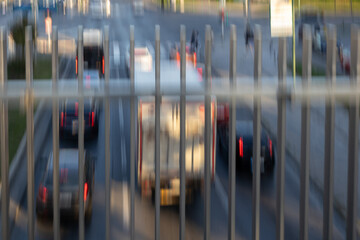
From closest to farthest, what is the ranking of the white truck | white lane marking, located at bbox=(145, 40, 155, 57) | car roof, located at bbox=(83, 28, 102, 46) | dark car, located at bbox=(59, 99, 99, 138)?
the white truck
dark car, located at bbox=(59, 99, 99, 138)
car roof, located at bbox=(83, 28, 102, 46)
white lane marking, located at bbox=(145, 40, 155, 57)

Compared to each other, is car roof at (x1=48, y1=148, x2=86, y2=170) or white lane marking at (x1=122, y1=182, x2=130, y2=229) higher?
car roof at (x1=48, y1=148, x2=86, y2=170)

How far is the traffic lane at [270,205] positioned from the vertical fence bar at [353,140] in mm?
10534

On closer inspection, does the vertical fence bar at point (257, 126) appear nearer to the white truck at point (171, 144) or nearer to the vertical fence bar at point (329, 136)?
the vertical fence bar at point (329, 136)

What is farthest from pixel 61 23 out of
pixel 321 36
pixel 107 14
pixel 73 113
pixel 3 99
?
pixel 3 99

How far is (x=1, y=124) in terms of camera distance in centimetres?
430

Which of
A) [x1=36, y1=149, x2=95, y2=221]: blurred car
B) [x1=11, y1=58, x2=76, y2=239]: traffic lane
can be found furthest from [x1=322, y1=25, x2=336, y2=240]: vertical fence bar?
[x1=36, y1=149, x2=95, y2=221]: blurred car

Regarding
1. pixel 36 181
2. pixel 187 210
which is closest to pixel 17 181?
pixel 36 181

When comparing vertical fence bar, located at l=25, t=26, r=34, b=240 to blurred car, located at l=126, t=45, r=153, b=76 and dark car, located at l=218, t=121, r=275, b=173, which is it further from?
dark car, located at l=218, t=121, r=275, b=173

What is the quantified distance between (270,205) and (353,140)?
1359 cm

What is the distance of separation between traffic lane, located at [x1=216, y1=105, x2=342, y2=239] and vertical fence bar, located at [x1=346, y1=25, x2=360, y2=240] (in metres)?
10.5

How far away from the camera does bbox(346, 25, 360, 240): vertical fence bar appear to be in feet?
15.1

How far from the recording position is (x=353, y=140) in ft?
15.3

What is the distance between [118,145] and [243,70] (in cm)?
1413

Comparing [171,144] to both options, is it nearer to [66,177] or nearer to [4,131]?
[66,177]
